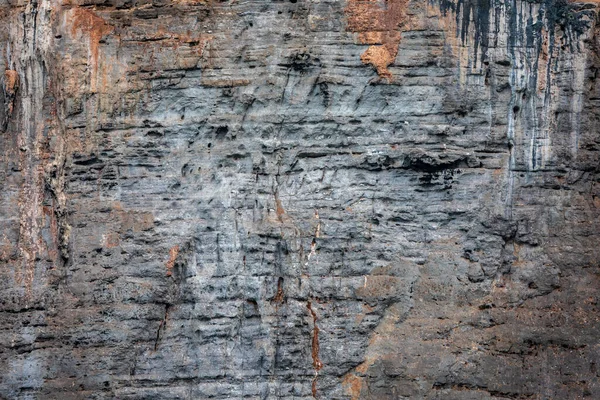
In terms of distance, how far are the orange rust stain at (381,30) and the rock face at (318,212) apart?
0.05 ft

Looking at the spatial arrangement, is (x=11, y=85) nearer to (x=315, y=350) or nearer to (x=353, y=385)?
(x=315, y=350)

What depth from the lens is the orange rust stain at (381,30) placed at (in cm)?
1414

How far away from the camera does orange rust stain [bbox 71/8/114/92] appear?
14359 millimetres

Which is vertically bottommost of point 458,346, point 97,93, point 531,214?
point 458,346

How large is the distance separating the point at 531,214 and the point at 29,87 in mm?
4213

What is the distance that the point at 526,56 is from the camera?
14188mm

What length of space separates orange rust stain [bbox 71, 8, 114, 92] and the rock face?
29cm

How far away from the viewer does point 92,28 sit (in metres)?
14.4

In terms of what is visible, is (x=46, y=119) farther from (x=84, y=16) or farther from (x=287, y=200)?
(x=287, y=200)

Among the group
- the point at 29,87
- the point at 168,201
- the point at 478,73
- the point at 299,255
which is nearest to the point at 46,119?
the point at 29,87

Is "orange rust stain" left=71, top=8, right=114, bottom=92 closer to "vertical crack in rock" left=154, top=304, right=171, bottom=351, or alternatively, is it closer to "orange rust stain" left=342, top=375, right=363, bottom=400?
"vertical crack in rock" left=154, top=304, right=171, bottom=351

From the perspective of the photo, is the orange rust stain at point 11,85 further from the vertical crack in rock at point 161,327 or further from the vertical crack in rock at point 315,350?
the vertical crack in rock at point 315,350

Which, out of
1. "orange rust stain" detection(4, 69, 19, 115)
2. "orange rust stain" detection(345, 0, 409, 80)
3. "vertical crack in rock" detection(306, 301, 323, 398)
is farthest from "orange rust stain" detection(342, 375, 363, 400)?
"orange rust stain" detection(4, 69, 19, 115)

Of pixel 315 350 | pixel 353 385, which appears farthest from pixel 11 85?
pixel 353 385
